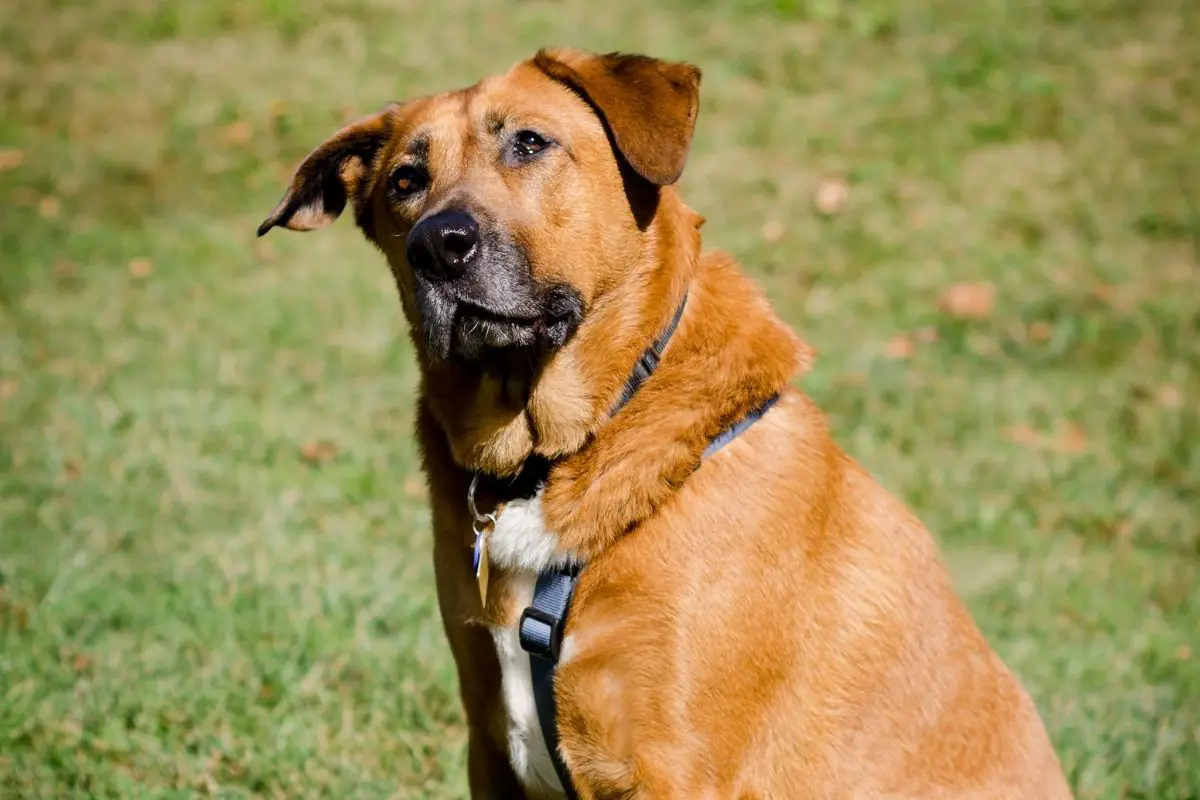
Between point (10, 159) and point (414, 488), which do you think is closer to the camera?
point (414, 488)

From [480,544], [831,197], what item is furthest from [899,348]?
[480,544]

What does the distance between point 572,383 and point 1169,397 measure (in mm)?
5522

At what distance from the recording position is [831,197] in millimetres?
9508

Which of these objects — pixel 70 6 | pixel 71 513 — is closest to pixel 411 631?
pixel 71 513

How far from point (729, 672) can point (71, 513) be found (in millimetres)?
3831

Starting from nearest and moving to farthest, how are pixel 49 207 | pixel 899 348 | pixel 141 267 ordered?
1. pixel 899 348
2. pixel 141 267
3. pixel 49 207

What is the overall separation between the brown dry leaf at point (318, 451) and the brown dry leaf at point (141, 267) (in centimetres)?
297

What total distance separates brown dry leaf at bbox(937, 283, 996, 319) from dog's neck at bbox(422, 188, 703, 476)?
5.35 metres

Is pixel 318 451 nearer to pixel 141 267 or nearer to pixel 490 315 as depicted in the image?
pixel 141 267

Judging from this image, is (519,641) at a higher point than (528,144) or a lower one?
lower

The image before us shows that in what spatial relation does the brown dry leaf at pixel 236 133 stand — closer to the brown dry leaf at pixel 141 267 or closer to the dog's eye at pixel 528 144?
the brown dry leaf at pixel 141 267

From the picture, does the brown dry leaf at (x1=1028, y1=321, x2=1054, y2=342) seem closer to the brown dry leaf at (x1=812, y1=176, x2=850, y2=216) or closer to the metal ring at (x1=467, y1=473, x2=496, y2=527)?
the brown dry leaf at (x1=812, y1=176, x2=850, y2=216)

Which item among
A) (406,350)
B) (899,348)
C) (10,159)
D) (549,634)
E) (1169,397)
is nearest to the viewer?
(549,634)

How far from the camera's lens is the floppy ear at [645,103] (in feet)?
10.5
